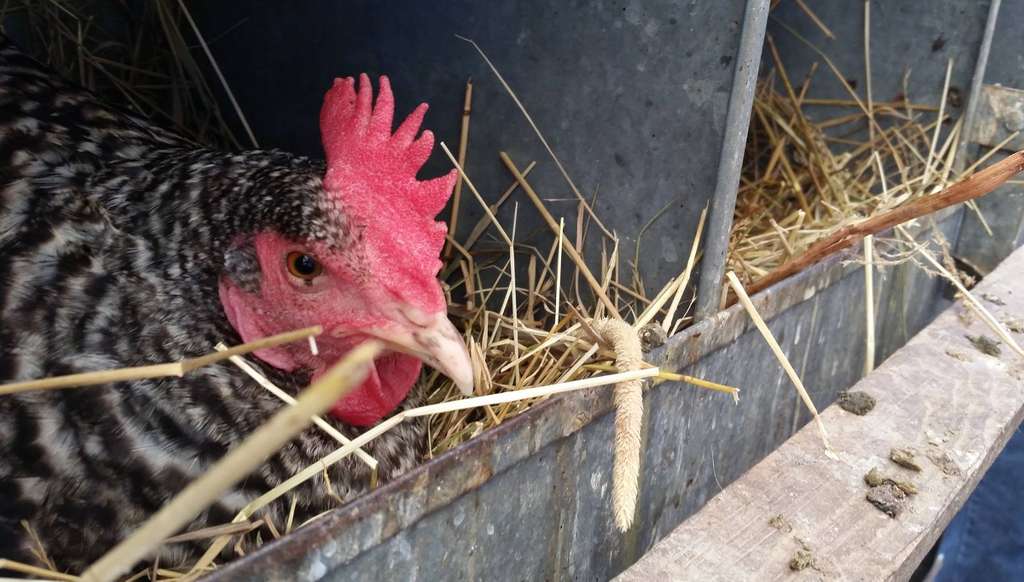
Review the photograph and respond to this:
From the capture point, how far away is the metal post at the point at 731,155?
1457 mm

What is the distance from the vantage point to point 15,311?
4.04 ft

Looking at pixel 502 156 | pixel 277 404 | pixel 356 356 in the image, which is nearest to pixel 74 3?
pixel 502 156

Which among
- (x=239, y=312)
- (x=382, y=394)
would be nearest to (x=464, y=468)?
(x=382, y=394)

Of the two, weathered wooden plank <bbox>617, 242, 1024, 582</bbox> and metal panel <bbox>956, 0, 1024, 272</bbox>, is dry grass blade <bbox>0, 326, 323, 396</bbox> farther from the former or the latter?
metal panel <bbox>956, 0, 1024, 272</bbox>

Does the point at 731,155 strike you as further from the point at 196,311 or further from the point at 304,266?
the point at 196,311

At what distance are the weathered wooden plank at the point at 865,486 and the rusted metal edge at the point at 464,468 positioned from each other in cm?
25

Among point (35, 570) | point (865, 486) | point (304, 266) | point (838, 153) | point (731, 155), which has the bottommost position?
point (865, 486)

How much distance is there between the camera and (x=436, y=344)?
3.97 feet

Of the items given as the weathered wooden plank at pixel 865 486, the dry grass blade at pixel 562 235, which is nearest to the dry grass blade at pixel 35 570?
the weathered wooden plank at pixel 865 486

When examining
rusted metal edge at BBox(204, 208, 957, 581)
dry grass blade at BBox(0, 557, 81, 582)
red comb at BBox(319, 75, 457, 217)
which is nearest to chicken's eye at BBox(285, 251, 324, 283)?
red comb at BBox(319, 75, 457, 217)

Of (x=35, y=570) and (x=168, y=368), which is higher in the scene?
(x=168, y=368)

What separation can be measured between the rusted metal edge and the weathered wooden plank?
0.25m

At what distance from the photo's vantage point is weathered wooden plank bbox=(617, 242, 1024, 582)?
1.37 meters

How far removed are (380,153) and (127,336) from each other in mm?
451
